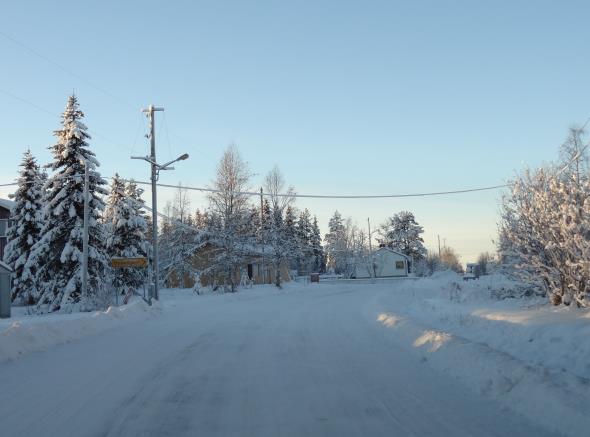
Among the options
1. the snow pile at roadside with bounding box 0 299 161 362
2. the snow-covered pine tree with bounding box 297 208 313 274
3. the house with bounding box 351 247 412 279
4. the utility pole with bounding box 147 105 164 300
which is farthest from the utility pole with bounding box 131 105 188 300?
the snow-covered pine tree with bounding box 297 208 313 274

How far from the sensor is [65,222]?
32.9m

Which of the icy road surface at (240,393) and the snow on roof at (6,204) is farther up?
the snow on roof at (6,204)

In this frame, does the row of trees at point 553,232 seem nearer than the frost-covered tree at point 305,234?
Yes

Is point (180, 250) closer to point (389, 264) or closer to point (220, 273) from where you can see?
point (220, 273)

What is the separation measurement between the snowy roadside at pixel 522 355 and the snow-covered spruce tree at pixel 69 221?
72.6ft

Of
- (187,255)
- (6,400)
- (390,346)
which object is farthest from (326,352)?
(187,255)

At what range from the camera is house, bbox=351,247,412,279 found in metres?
82.7

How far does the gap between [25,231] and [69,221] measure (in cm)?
787

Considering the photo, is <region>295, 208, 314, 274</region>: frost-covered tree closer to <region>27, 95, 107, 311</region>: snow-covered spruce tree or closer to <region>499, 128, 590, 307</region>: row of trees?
<region>27, 95, 107, 311</region>: snow-covered spruce tree

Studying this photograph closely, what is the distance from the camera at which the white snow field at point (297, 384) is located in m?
5.86

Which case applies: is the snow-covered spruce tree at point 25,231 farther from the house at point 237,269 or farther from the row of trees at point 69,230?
the house at point 237,269

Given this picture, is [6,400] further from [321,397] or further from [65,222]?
[65,222]

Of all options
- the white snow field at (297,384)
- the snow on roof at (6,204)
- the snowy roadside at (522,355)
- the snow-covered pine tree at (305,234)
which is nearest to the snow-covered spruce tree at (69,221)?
the snow on roof at (6,204)

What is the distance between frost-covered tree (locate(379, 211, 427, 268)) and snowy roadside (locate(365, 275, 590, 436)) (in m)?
83.4
